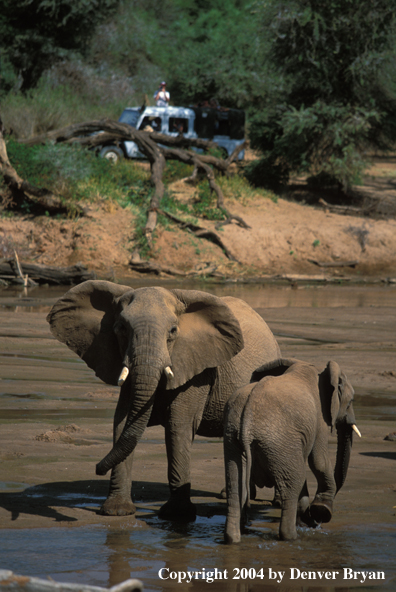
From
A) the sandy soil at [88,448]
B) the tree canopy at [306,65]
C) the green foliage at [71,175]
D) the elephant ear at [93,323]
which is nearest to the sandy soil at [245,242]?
the green foliage at [71,175]

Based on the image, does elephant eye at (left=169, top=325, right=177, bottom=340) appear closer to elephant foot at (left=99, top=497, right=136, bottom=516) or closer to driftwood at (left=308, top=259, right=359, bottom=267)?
elephant foot at (left=99, top=497, right=136, bottom=516)

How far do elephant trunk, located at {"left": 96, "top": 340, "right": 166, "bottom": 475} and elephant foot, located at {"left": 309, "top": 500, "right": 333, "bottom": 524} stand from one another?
54.3 inches

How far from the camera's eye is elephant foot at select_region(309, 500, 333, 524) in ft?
17.8

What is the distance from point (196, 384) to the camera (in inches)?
230

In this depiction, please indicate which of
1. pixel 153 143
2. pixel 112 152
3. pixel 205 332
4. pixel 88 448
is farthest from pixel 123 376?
pixel 112 152

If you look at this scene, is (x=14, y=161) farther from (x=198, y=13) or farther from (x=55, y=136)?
(x=198, y=13)

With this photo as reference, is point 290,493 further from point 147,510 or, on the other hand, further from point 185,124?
point 185,124

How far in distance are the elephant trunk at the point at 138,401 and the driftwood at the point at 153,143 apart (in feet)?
62.0

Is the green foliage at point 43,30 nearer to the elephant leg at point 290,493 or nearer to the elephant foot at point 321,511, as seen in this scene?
the elephant foot at point 321,511

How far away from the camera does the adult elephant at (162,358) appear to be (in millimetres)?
5148

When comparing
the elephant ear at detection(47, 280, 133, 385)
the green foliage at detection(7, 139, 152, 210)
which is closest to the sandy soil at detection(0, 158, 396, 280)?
the green foliage at detection(7, 139, 152, 210)

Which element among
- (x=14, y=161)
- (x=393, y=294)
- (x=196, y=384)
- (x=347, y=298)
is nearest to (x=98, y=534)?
(x=196, y=384)

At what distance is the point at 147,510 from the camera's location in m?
5.82

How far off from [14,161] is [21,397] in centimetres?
1694
